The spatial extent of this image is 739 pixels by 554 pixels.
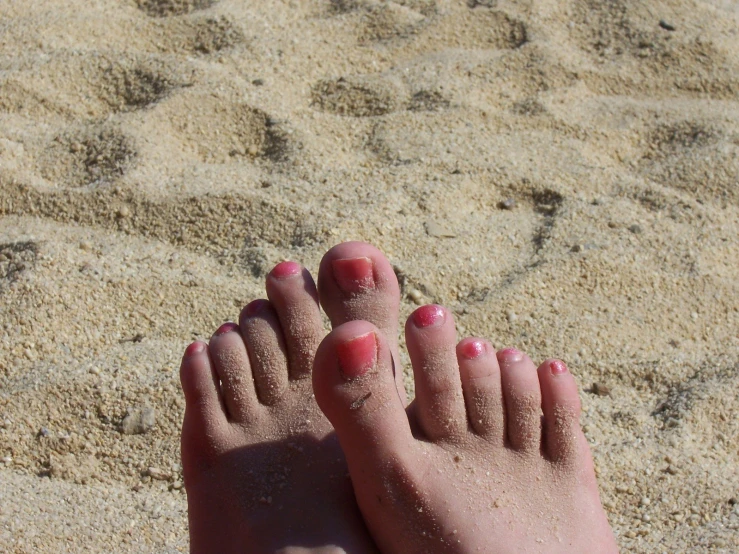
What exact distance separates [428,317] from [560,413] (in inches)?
9.5

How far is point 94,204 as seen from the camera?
165 cm

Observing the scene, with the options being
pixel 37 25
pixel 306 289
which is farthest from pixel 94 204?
pixel 37 25

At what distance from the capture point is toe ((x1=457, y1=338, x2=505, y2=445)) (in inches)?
47.9

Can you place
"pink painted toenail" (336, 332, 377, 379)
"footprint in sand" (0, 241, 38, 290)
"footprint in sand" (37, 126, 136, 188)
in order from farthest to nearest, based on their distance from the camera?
"footprint in sand" (37, 126, 136, 188) → "footprint in sand" (0, 241, 38, 290) → "pink painted toenail" (336, 332, 377, 379)

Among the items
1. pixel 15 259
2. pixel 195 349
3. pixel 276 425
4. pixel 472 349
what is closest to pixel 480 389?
pixel 472 349

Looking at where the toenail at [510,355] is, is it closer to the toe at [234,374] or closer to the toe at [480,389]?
the toe at [480,389]

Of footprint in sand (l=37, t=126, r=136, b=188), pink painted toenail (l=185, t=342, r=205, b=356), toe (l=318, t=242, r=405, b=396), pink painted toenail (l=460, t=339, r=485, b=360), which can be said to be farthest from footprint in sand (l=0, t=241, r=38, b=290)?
pink painted toenail (l=460, t=339, r=485, b=360)

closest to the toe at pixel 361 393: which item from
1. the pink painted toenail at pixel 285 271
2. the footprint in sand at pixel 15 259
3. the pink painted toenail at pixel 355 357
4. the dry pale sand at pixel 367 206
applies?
the pink painted toenail at pixel 355 357

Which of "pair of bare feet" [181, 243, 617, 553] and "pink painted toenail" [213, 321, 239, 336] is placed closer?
"pair of bare feet" [181, 243, 617, 553]

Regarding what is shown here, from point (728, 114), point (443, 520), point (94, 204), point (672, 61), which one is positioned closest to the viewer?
point (443, 520)

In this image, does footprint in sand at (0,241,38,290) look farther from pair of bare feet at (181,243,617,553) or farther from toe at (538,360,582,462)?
toe at (538,360,582,462)

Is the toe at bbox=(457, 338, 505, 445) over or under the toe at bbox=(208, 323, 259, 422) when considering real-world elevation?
over

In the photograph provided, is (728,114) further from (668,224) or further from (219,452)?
(219,452)

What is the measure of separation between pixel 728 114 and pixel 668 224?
1.44ft
